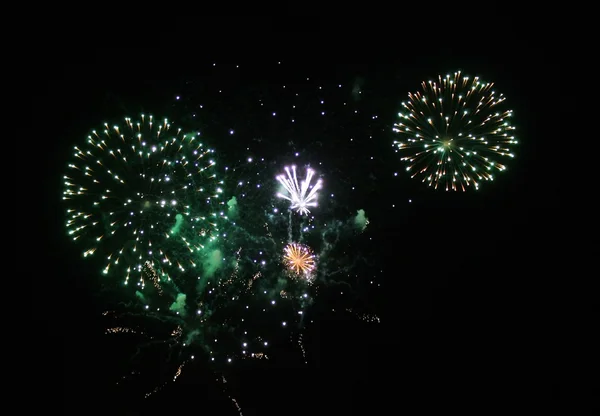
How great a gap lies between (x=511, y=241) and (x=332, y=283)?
3.29 metres

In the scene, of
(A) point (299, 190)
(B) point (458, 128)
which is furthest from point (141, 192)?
(B) point (458, 128)

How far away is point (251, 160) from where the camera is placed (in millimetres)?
5438

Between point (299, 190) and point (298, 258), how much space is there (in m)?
1.12

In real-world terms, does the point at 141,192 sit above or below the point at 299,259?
above

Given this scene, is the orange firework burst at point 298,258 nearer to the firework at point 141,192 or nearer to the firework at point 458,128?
the firework at point 141,192

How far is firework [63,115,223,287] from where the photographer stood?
459 centimetres

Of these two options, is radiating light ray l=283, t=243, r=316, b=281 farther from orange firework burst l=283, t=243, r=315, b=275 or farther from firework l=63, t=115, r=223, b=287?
firework l=63, t=115, r=223, b=287

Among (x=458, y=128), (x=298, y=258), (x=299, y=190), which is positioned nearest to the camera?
(x=458, y=128)

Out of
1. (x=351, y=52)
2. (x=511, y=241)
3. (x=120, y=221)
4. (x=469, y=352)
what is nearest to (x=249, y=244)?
(x=120, y=221)

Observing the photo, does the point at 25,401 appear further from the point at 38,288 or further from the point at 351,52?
the point at 351,52

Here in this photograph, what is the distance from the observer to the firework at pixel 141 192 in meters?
4.59

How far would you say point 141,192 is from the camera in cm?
465

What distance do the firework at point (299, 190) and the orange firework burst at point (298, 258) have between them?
631 mm

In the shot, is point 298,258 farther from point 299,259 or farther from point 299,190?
point 299,190
